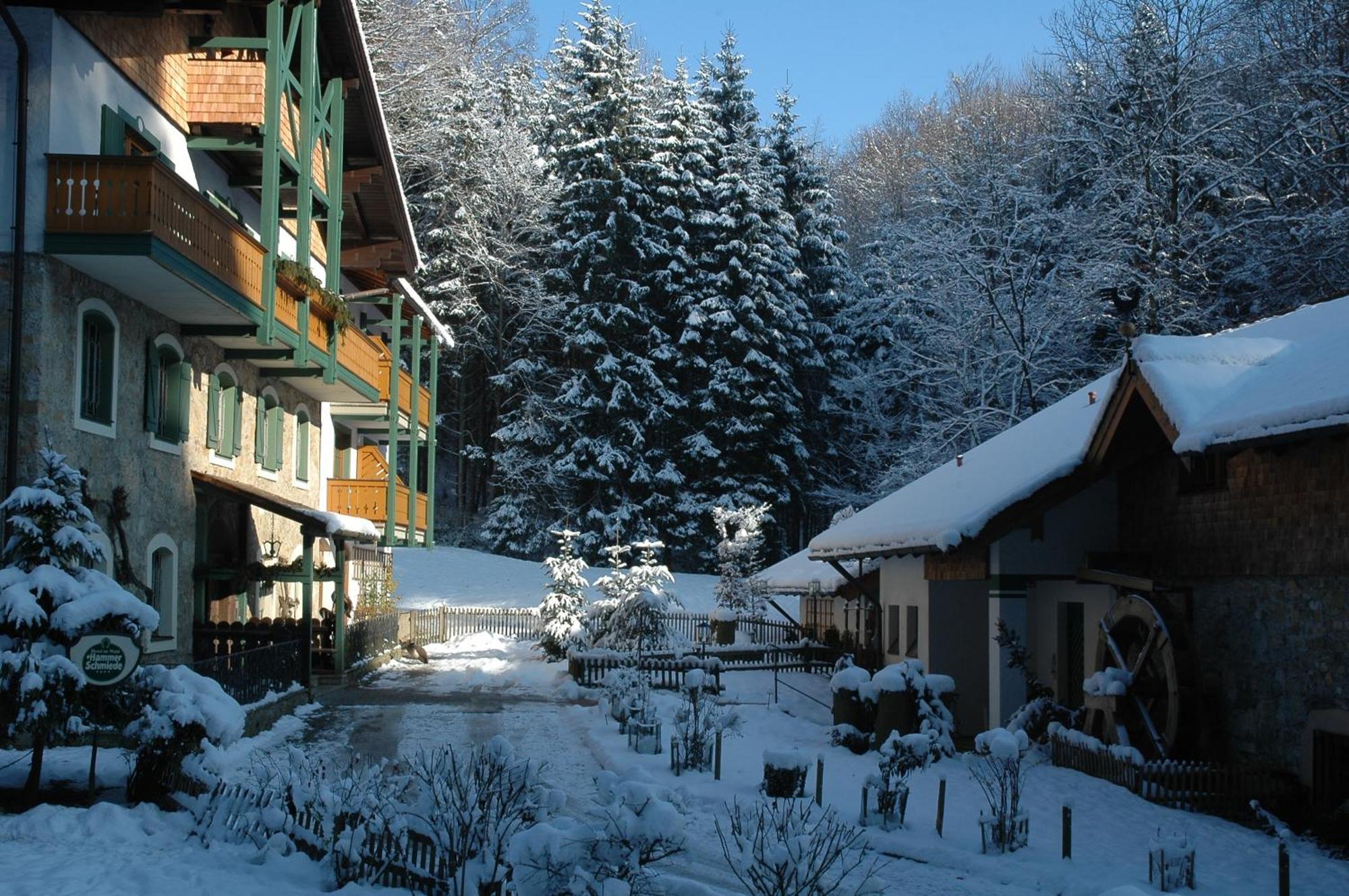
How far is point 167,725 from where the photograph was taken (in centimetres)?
1180

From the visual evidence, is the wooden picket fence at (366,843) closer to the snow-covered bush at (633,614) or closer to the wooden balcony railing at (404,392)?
the snow-covered bush at (633,614)

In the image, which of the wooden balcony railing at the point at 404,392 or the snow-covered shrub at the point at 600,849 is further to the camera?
the wooden balcony railing at the point at 404,392

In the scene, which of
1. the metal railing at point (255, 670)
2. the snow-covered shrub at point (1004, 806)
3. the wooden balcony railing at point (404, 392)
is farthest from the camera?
the wooden balcony railing at point (404, 392)

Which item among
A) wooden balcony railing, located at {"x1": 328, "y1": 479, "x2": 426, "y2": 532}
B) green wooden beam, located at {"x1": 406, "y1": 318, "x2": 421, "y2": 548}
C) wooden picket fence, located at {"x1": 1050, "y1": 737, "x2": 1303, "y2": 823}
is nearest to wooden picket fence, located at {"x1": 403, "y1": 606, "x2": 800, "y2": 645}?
green wooden beam, located at {"x1": 406, "y1": 318, "x2": 421, "y2": 548}

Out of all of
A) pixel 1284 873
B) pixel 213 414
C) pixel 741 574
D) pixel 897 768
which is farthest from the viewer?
pixel 741 574

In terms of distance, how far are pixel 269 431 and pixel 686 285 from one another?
28984mm

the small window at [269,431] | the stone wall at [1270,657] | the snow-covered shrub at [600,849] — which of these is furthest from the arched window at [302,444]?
the snow-covered shrub at [600,849]

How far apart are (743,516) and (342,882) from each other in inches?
1240

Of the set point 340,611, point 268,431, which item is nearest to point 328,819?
point 340,611

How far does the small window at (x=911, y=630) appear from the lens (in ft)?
74.6

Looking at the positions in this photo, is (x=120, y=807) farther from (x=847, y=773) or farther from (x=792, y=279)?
(x=792, y=279)

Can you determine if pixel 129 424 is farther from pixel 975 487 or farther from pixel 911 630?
pixel 911 630

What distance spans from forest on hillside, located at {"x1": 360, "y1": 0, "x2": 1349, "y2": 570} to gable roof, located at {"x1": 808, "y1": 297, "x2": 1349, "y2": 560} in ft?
51.9

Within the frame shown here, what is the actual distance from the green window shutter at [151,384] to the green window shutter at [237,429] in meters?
3.77
